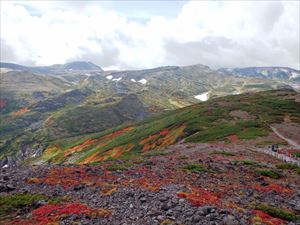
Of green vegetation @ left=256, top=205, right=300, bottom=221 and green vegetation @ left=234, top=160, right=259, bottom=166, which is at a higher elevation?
green vegetation @ left=234, top=160, right=259, bottom=166

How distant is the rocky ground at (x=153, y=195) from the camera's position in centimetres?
2456

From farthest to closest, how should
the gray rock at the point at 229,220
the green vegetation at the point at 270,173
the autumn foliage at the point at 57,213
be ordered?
the green vegetation at the point at 270,173 → the autumn foliage at the point at 57,213 → the gray rock at the point at 229,220

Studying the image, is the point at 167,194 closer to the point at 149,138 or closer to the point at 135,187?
the point at 135,187

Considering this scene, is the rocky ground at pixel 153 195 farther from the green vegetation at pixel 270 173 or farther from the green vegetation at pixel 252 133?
the green vegetation at pixel 252 133

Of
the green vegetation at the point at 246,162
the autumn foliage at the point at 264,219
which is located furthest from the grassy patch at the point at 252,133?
the autumn foliage at the point at 264,219

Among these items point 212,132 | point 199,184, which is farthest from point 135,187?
point 212,132

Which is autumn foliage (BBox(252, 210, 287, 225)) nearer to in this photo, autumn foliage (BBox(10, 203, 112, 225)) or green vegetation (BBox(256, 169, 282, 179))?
autumn foliage (BBox(10, 203, 112, 225))

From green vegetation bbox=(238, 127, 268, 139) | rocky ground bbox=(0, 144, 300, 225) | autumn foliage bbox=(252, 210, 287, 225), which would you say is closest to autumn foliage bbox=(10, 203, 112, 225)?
rocky ground bbox=(0, 144, 300, 225)

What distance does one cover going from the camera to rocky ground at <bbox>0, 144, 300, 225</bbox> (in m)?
24.6

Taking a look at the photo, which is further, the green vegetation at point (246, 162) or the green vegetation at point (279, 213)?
the green vegetation at point (246, 162)

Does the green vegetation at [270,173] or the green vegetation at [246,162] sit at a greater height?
the green vegetation at [246,162]

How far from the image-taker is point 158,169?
4388 cm

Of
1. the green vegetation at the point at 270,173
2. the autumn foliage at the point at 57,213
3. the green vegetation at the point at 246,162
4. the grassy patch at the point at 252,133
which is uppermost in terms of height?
the grassy patch at the point at 252,133

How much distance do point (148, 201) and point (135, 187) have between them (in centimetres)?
493
